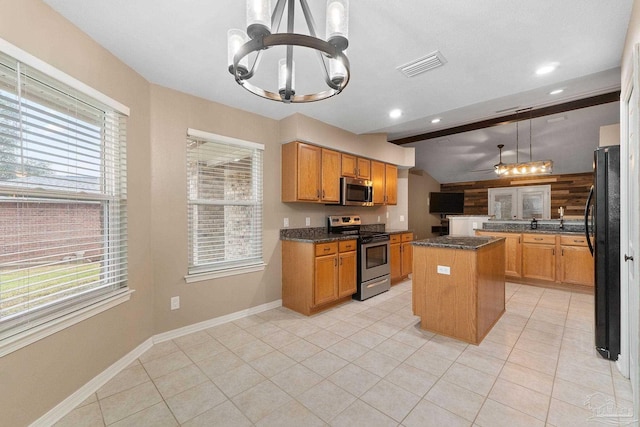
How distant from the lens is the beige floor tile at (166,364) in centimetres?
215

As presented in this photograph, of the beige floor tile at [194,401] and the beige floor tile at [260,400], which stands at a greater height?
the beige floor tile at [260,400]

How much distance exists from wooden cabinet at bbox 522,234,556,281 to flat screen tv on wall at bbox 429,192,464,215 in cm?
435

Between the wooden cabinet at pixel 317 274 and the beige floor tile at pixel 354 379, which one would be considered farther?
the wooden cabinet at pixel 317 274

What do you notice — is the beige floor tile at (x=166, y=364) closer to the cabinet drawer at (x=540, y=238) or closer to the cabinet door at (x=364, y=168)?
the cabinet door at (x=364, y=168)

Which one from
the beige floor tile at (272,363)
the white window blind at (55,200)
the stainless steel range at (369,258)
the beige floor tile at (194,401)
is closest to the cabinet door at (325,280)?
the stainless steel range at (369,258)

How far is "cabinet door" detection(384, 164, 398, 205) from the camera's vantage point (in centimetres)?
505

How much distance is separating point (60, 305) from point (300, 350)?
1.79 m

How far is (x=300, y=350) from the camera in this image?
2475mm

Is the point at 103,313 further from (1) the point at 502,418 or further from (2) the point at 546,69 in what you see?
(2) the point at 546,69

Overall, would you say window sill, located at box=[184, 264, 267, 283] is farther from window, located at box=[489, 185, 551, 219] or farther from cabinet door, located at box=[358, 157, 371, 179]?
window, located at box=[489, 185, 551, 219]

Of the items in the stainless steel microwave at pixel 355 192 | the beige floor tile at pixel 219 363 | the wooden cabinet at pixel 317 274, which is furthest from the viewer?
the stainless steel microwave at pixel 355 192

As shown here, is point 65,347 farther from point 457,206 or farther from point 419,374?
point 457,206

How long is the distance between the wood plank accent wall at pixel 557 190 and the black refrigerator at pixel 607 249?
6054mm

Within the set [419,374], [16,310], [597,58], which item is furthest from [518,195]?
[16,310]
